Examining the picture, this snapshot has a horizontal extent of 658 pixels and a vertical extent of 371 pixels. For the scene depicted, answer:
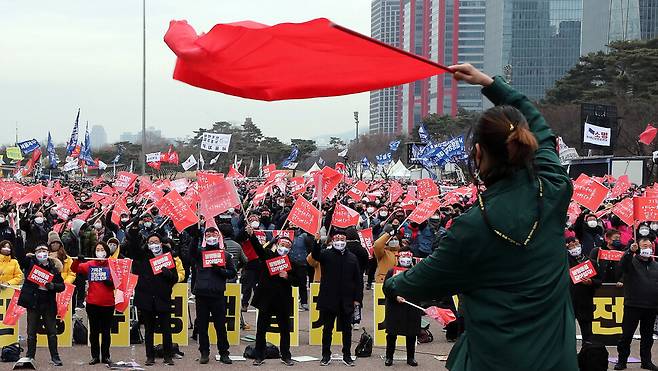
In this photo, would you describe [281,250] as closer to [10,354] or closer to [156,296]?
[156,296]

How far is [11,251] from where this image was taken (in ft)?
39.2

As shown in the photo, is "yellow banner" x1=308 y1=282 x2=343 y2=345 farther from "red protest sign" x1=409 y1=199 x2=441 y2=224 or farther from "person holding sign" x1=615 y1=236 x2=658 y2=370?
"red protest sign" x1=409 y1=199 x2=441 y2=224

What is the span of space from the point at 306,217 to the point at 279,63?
9.84 m

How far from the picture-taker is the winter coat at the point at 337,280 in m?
11.5

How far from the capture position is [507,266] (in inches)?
107

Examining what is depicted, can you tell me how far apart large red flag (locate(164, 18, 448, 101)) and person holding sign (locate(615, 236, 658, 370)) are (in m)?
8.42

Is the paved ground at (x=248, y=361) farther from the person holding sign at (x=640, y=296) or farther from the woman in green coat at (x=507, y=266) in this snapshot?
the woman in green coat at (x=507, y=266)

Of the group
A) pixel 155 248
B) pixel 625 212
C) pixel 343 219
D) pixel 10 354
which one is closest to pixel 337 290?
pixel 155 248

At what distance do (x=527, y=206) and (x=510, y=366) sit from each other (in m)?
0.49

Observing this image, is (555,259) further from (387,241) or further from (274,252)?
(387,241)

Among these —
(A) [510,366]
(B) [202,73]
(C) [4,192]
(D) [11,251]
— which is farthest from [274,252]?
(C) [4,192]

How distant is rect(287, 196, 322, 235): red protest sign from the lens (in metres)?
13.0

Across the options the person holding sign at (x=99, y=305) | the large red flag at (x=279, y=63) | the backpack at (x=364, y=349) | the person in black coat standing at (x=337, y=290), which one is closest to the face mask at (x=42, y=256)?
the person holding sign at (x=99, y=305)

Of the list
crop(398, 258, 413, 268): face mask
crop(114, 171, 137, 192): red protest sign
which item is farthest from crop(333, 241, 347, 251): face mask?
crop(114, 171, 137, 192): red protest sign
